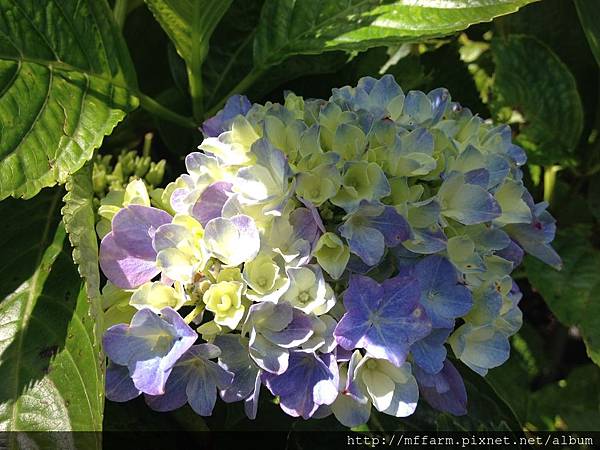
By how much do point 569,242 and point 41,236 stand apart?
937mm

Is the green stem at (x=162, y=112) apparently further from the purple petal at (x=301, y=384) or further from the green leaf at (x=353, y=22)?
the purple petal at (x=301, y=384)

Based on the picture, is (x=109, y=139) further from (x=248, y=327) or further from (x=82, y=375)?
(x=248, y=327)

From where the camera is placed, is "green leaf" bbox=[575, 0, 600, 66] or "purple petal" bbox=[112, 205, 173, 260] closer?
"purple petal" bbox=[112, 205, 173, 260]

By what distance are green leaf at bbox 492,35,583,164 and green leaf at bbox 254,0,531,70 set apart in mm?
353

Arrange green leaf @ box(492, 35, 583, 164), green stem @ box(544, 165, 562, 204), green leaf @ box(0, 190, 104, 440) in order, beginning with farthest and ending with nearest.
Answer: green stem @ box(544, 165, 562, 204) < green leaf @ box(492, 35, 583, 164) < green leaf @ box(0, 190, 104, 440)

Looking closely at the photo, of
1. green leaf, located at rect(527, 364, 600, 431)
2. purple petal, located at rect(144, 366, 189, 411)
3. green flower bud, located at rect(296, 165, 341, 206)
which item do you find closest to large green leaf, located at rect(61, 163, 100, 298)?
purple petal, located at rect(144, 366, 189, 411)

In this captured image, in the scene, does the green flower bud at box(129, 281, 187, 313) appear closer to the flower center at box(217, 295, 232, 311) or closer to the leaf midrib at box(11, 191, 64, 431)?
the flower center at box(217, 295, 232, 311)

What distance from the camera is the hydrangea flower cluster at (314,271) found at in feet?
2.41

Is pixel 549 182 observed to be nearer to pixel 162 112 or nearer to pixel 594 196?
pixel 594 196

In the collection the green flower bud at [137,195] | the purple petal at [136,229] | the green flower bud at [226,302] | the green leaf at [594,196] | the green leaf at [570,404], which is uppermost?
the green flower bud at [137,195]

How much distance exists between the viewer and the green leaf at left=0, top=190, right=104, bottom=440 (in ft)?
2.70

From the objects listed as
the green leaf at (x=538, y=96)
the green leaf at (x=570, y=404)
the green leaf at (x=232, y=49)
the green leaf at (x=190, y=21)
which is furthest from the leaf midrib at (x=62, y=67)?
the green leaf at (x=570, y=404)

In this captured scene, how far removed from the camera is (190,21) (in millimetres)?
1010

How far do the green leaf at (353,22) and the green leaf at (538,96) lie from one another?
35 centimetres
